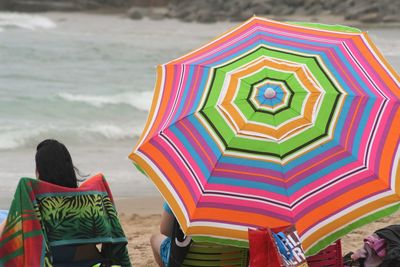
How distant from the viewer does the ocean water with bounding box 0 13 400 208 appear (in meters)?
8.63

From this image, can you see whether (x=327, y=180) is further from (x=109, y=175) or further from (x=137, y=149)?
(x=109, y=175)

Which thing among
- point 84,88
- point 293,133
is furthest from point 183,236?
point 84,88

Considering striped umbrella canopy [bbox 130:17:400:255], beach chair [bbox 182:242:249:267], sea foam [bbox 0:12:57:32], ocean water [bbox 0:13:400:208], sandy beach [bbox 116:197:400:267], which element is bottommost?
sea foam [bbox 0:12:57:32]

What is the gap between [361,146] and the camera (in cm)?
322

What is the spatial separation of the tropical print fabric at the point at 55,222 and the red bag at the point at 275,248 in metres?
0.72

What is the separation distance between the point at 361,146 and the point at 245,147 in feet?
1.48

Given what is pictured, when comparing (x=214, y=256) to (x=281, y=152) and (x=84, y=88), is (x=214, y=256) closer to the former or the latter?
(x=281, y=152)

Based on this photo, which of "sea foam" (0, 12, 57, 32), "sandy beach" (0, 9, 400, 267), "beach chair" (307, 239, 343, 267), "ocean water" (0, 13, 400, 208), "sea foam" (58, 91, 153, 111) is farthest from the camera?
"sea foam" (0, 12, 57, 32)

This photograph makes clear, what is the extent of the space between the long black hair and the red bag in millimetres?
828

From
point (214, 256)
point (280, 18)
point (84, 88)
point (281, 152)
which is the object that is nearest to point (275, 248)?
point (281, 152)

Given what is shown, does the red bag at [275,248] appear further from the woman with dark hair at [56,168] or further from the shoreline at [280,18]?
the shoreline at [280,18]

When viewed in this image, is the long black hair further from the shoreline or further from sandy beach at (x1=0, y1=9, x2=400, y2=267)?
the shoreline

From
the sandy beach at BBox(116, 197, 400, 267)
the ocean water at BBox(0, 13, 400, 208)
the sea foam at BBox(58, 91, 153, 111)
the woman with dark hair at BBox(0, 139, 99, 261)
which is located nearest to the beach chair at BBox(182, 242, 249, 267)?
the woman with dark hair at BBox(0, 139, 99, 261)

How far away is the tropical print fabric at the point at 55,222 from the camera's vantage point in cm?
312
